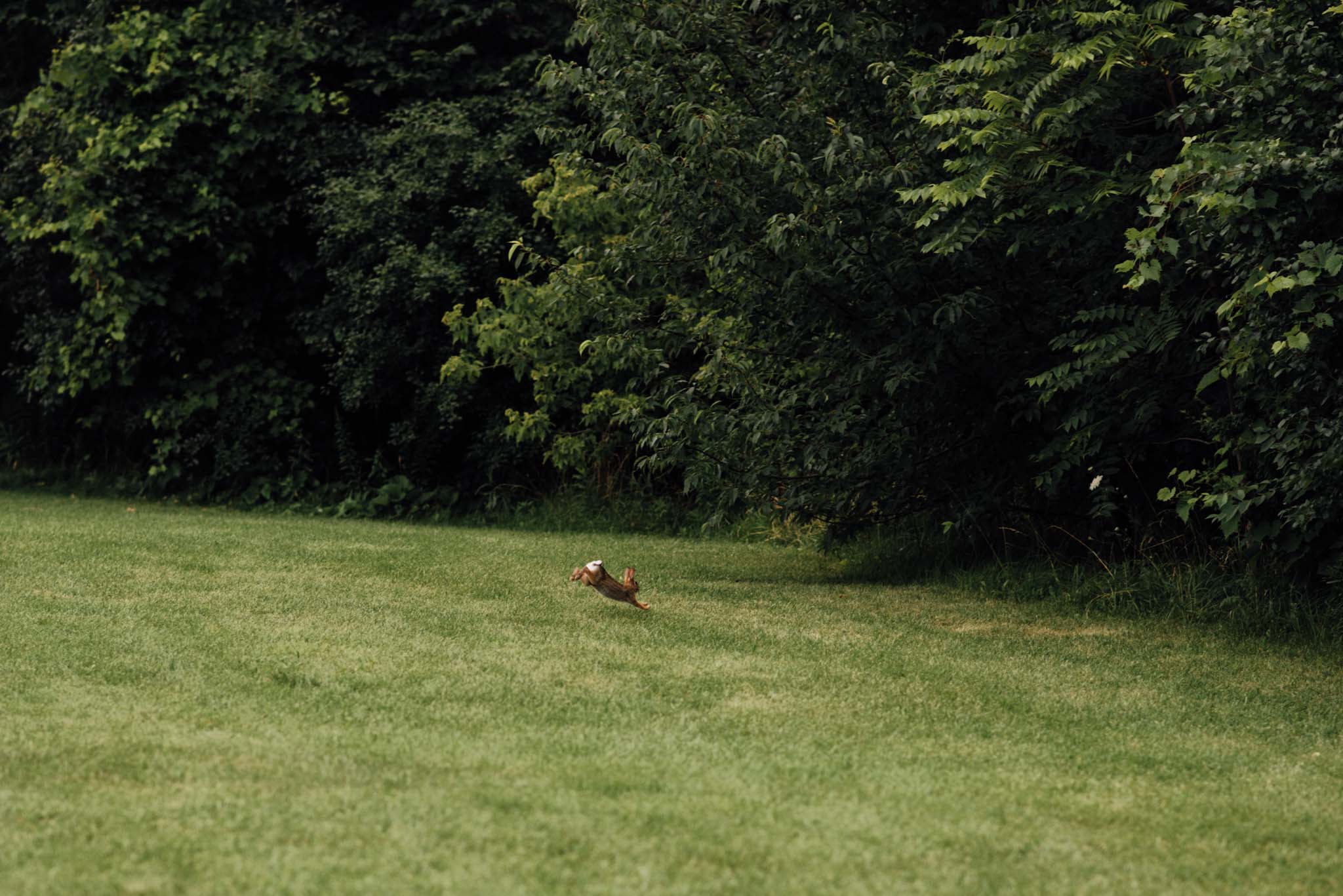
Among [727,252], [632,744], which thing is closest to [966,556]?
[727,252]

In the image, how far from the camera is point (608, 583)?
7492 mm

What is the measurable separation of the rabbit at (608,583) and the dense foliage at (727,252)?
168 cm

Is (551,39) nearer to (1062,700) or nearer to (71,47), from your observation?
(71,47)

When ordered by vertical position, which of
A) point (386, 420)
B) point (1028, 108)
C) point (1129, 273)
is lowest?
point (386, 420)

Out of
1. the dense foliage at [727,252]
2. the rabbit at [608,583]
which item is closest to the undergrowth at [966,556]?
the dense foliage at [727,252]

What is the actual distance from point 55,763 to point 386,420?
441 inches

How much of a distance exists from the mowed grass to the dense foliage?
1163mm

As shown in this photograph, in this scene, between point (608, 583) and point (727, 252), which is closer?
point (608, 583)

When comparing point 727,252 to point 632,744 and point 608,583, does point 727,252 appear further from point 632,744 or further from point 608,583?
point 632,744

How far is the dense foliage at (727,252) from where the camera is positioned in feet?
23.0

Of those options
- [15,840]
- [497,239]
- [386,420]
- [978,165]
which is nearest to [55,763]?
[15,840]

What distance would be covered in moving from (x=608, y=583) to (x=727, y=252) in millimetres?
2159

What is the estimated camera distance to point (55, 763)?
14.4 ft

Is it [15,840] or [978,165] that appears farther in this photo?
[978,165]
